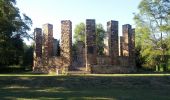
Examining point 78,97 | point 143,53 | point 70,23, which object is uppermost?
point 70,23

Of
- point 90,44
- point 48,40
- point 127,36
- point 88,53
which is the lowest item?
point 88,53

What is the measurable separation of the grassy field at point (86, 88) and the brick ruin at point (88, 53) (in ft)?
37.9

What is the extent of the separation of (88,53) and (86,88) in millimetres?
14224

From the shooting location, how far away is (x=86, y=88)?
67.4ft

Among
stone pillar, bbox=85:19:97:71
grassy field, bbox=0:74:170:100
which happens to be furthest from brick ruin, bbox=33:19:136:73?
grassy field, bbox=0:74:170:100

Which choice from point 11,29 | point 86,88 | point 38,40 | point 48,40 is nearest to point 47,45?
point 48,40

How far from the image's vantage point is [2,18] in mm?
29969

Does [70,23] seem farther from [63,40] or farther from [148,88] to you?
[148,88]

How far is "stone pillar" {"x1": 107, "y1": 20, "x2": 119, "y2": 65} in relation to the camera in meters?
35.5

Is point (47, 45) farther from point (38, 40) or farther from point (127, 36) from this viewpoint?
point (127, 36)

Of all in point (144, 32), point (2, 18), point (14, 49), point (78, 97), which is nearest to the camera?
point (78, 97)

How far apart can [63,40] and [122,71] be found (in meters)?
6.26

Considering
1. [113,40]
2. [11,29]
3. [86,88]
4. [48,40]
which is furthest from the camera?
[48,40]

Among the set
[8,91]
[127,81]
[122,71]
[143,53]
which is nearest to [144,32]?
[143,53]
